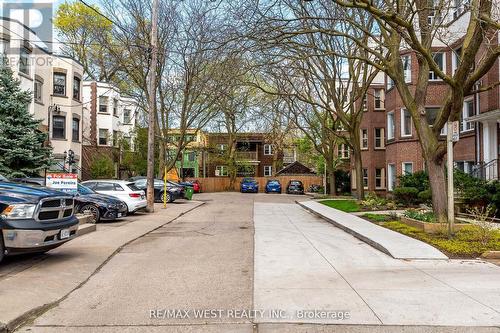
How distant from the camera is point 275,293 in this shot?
6941 mm

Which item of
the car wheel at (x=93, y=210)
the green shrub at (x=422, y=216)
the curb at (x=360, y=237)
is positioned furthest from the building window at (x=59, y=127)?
the green shrub at (x=422, y=216)

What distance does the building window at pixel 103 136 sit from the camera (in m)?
42.8

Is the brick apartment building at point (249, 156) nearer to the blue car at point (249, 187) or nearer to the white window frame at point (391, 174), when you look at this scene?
the blue car at point (249, 187)

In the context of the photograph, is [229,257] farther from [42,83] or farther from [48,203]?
[42,83]

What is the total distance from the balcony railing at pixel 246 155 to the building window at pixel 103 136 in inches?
820

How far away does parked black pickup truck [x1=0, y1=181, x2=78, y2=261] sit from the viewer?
7.87 metres

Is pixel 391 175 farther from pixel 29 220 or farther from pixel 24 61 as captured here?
pixel 29 220

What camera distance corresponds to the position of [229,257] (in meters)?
10.1

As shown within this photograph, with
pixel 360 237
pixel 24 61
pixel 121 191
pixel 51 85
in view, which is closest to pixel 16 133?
pixel 121 191

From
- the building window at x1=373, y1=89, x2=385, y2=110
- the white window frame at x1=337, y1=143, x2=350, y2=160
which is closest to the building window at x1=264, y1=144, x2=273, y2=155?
the white window frame at x1=337, y1=143, x2=350, y2=160

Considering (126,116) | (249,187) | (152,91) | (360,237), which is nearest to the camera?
(360,237)

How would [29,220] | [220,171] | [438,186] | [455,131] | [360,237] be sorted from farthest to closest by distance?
[220,171], [438,186], [360,237], [455,131], [29,220]

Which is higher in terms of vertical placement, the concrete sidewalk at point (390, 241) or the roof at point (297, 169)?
the roof at point (297, 169)

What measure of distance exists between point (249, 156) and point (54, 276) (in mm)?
59083
